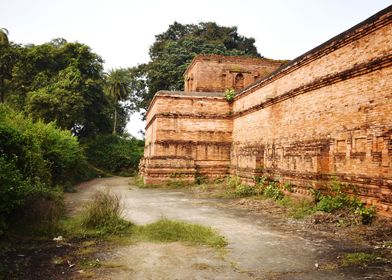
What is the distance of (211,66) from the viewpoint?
83.4 feet

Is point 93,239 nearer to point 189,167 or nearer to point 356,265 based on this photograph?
point 356,265

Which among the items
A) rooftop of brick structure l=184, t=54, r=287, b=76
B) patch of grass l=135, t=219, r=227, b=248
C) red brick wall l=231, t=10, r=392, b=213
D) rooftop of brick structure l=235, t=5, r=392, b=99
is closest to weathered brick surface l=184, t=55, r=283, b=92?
rooftop of brick structure l=184, t=54, r=287, b=76

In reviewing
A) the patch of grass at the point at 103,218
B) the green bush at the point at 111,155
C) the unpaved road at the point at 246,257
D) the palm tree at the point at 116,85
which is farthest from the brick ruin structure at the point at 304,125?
the palm tree at the point at 116,85

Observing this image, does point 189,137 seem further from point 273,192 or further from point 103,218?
point 103,218

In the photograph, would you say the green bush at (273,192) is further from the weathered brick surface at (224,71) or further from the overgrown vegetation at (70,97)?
the weathered brick surface at (224,71)

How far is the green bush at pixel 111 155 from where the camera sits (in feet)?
104

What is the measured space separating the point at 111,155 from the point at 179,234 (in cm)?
2573

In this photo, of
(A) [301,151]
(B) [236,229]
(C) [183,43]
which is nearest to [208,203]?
(A) [301,151]

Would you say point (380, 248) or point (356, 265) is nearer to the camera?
point (356, 265)

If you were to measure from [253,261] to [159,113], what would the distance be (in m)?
13.9

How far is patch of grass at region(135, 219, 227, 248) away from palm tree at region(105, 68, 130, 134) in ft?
122

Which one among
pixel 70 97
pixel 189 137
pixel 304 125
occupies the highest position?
pixel 70 97

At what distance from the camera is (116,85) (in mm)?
44156

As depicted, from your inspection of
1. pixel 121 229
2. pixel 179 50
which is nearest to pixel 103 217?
pixel 121 229
